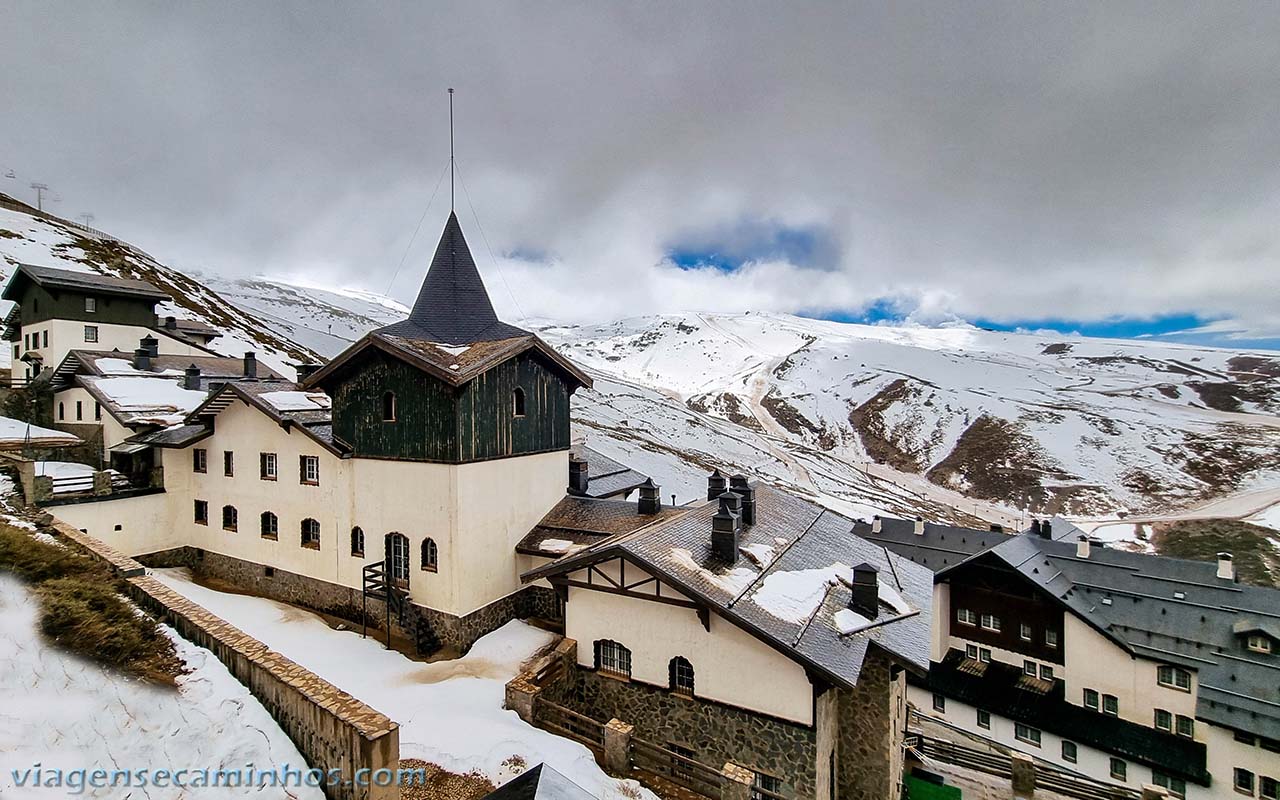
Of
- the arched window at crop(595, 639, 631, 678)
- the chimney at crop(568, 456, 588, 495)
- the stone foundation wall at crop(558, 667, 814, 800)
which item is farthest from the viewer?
the chimney at crop(568, 456, 588, 495)

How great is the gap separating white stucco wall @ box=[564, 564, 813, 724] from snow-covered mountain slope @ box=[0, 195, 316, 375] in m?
43.6

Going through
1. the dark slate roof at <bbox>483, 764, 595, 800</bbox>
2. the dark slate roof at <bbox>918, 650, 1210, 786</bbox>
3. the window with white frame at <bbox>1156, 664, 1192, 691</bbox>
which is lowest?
the dark slate roof at <bbox>918, 650, 1210, 786</bbox>

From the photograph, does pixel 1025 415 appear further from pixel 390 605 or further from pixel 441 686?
pixel 441 686

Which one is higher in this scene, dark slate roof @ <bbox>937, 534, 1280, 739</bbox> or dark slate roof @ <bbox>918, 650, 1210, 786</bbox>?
dark slate roof @ <bbox>937, 534, 1280, 739</bbox>

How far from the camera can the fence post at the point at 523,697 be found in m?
13.0

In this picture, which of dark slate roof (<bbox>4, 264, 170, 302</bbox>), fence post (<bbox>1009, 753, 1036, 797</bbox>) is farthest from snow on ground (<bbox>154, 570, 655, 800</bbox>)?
dark slate roof (<bbox>4, 264, 170, 302</bbox>)

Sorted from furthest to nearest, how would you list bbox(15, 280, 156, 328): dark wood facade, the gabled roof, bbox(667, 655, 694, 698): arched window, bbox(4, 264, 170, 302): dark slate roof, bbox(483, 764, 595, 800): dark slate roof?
bbox(15, 280, 156, 328): dark wood facade → bbox(4, 264, 170, 302): dark slate roof → the gabled roof → bbox(667, 655, 694, 698): arched window → bbox(483, 764, 595, 800): dark slate roof

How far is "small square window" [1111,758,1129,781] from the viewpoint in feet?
72.1

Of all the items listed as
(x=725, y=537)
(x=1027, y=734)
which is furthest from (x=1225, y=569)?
(x=725, y=537)

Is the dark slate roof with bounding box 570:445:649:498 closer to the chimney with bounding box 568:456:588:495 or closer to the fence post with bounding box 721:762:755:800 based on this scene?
the chimney with bounding box 568:456:588:495

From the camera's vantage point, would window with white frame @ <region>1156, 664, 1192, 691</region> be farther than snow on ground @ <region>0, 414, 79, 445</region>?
Yes

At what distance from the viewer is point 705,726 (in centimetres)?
1301

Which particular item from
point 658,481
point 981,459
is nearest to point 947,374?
point 981,459

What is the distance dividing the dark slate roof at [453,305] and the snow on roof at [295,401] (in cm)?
467
